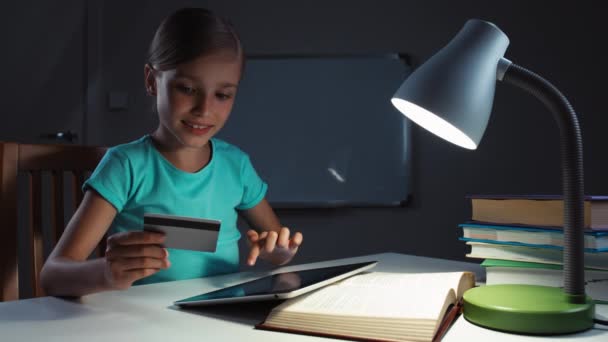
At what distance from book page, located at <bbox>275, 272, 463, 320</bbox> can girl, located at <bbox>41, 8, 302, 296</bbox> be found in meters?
0.19

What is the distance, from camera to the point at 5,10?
2576 millimetres

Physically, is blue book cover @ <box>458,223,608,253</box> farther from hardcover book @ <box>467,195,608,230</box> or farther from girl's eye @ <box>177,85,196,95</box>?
girl's eye @ <box>177,85,196,95</box>

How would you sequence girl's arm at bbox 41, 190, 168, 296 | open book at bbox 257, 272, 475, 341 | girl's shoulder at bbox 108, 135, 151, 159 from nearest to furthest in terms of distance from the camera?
open book at bbox 257, 272, 475, 341
girl's arm at bbox 41, 190, 168, 296
girl's shoulder at bbox 108, 135, 151, 159

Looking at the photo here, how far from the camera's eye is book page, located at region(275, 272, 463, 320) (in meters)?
0.57

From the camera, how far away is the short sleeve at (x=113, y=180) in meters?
0.98

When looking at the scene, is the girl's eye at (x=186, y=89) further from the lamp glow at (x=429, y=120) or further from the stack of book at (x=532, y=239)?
the stack of book at (x=532, y=239)

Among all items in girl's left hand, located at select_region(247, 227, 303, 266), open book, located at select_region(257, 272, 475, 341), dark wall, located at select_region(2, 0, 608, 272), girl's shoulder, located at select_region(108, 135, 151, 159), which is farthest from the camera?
dark wall, located at select_region(2, 0, 608, 272)

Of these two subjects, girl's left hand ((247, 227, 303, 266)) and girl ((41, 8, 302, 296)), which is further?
girl ((41, 8, 302, 296))

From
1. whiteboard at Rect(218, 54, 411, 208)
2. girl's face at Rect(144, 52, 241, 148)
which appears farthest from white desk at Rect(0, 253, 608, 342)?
whiteboard at Rect(218, 54, 411, 208)

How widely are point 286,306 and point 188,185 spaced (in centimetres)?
56

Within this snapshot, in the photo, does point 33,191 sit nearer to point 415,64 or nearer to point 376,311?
point 376,311

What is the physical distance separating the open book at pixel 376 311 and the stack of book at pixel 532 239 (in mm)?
147

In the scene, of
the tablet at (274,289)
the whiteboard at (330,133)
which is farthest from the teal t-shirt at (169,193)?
the whiteboard at (330,133)

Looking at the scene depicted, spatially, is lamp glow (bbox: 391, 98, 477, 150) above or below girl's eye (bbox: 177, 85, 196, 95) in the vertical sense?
below
